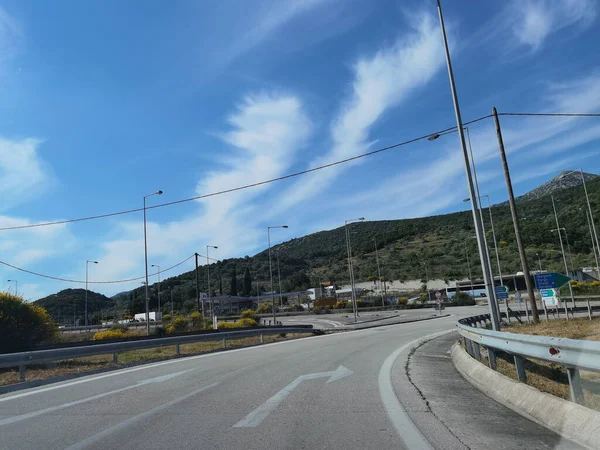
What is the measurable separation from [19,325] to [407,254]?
116431 millimetres

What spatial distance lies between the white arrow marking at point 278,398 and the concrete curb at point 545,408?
3.02m

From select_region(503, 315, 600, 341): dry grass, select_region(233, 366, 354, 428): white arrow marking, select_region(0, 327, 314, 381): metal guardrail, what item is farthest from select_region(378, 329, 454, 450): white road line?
select_region(0, 327, 314, 381): metal guardrail

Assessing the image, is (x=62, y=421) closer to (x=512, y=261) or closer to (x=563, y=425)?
(x=563, y=425)

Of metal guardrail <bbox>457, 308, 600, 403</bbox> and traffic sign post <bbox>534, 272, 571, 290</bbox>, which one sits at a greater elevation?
traffic sign post <bbox>534, 272, 571, 290</bbox>

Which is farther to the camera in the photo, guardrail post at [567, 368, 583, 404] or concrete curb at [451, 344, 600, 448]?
guardrail post at [567, 368, 583, 404]

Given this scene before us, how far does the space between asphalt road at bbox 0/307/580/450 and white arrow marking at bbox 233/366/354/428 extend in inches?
0.6

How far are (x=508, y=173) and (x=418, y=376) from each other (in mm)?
20125

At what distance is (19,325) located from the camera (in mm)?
20203

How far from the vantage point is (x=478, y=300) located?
78750 millimetres

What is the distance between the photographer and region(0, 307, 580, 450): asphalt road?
5.72 m

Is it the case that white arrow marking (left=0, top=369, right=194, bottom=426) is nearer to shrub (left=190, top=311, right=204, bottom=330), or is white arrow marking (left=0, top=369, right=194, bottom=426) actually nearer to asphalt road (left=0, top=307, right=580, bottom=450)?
asphalt road (left=0, top=307, right=580, bottom=450)

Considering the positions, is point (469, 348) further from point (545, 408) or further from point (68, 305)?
point (68, 305)

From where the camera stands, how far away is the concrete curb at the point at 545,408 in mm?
5043

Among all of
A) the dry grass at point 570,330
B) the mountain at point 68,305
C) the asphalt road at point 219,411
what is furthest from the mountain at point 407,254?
the asphalt road at point 219,411
